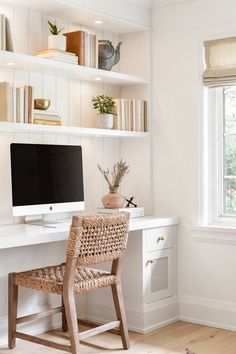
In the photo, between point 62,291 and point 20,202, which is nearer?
point 62,291

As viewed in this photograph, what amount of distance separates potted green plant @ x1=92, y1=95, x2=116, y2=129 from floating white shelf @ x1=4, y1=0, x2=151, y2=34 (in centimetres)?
56

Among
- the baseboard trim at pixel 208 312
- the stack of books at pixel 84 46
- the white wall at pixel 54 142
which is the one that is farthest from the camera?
the baseboard trim at pixel 208 312

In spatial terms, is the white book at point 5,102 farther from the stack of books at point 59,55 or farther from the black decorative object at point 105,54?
the black decorative object at point 105,54

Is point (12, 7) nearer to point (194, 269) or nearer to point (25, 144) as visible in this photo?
point (25, 144)

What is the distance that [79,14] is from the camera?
13.3ft

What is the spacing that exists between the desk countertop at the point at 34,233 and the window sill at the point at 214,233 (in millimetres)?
388

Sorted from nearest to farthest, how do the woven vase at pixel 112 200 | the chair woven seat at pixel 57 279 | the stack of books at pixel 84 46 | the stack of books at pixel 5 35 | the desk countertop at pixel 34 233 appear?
the desk countertop at pixel 34 233 < the chair woven seat at pixel 57 279 < the stack of books at pixel 5 35 < the stack of books at pixel 84 46 < the woven vase at pixel 112 200

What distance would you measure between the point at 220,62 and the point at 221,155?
0.67 meters

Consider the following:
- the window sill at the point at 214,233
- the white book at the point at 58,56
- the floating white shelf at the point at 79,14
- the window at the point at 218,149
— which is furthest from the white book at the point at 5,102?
the window sill at the point at 214,233

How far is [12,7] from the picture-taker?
381 cm

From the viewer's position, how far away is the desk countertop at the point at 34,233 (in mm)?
3217

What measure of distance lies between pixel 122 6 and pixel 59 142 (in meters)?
1.11

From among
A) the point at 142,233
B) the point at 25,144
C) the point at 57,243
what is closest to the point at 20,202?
the point at 25,144

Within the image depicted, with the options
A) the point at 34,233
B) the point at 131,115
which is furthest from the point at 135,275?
the point at 131,115
